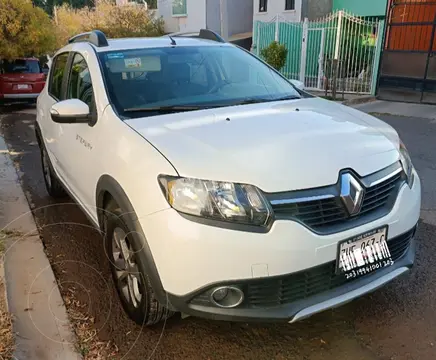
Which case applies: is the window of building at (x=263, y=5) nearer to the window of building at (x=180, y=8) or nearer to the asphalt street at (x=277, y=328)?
the window of building at (x=180, y=8)

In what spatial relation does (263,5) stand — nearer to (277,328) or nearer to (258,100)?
(258,100)

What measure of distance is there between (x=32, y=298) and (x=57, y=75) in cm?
245

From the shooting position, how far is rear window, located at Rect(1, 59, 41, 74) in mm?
13523

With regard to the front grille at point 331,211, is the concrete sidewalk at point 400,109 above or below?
below

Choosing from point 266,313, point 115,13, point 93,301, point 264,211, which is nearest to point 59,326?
point 93,301

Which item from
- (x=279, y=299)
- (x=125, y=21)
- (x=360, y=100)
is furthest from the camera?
(x=125, y=21)

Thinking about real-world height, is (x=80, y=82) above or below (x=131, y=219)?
above

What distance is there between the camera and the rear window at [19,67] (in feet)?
44.4

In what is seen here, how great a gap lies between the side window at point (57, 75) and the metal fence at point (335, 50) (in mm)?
8475

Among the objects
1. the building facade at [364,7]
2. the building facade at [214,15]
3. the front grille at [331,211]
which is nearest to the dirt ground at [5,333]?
the front grille at [331,211]

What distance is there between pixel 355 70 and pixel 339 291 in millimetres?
11911

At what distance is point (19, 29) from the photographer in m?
13.6

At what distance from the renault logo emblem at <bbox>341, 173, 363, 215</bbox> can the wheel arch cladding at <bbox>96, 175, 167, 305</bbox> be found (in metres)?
1.05

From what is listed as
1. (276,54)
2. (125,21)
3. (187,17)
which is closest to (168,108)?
(276,54)
